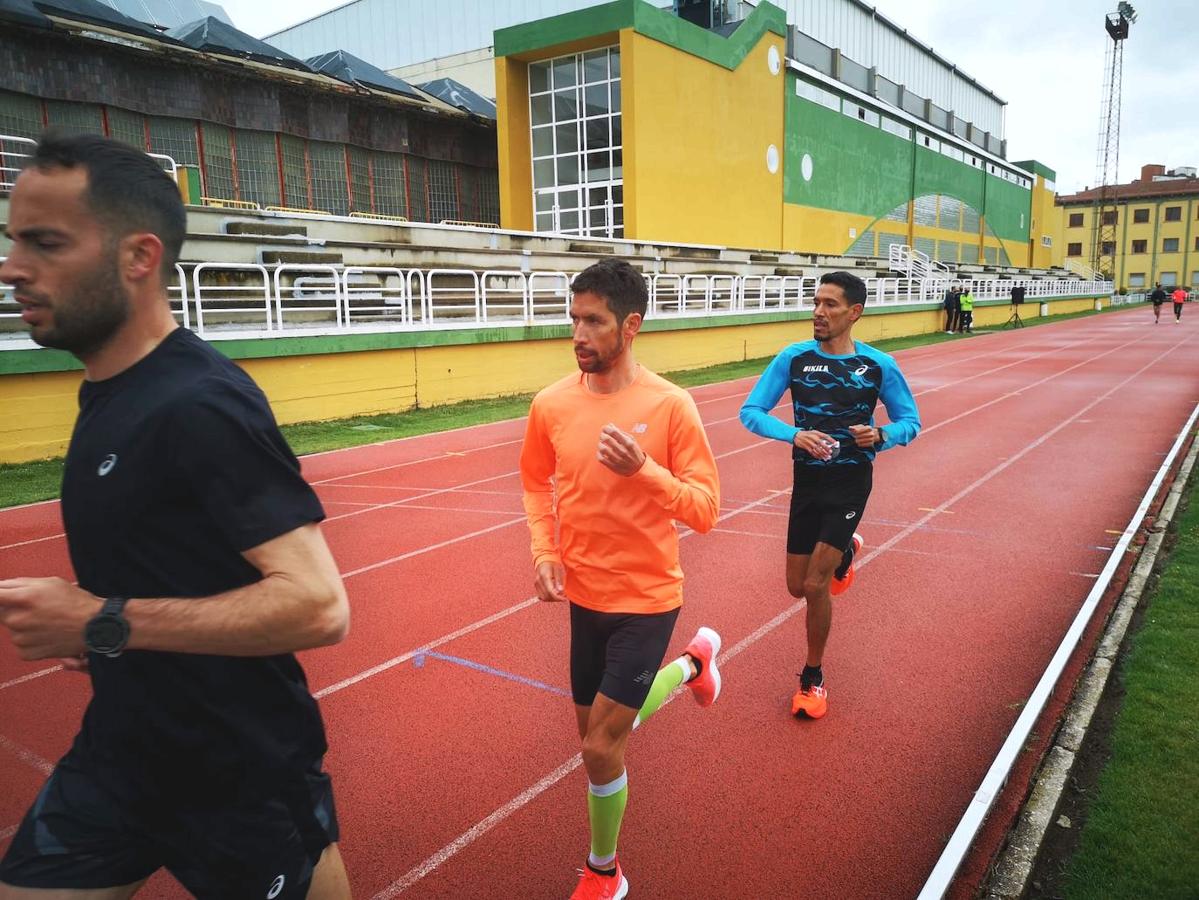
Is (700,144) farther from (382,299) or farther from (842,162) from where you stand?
(382,299)

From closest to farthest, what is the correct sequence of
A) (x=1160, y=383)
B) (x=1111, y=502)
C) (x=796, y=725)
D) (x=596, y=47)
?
1. (x=796, y=725)
2. (x=1111, y=502)
3. (x=1160, y=383)
4. (x=596, y=47)

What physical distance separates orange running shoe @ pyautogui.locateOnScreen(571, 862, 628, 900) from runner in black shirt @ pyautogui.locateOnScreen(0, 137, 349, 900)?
1345 millimetres

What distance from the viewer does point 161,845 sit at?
1.80 m

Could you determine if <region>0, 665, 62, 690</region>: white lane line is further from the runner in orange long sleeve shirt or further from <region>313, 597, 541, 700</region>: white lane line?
the runner in orange long sleeve shirt

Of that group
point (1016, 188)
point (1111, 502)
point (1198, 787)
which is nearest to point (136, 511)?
point (1198, 787)

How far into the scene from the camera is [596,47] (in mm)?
28781

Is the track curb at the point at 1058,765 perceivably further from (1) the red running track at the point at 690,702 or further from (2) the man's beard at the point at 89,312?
(2) the man's beard at the point at 89,312

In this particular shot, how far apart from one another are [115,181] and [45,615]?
2.72 feet

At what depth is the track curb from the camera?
316cm

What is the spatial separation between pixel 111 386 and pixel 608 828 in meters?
2.12

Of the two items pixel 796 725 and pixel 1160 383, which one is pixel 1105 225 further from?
pixel 796 725

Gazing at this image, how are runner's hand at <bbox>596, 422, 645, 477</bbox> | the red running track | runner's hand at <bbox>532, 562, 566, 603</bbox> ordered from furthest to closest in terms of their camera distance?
the red running track → runner's hand at <bbox>532, 562, 566, 603</bbox> → runner's hand at <bbox>596, 422, 645, 477</bbox>

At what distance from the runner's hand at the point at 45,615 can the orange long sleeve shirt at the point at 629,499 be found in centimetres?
169

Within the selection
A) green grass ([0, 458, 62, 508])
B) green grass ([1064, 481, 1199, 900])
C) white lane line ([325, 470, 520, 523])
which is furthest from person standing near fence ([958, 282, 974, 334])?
green grass ([0, 458, 62, 508])
